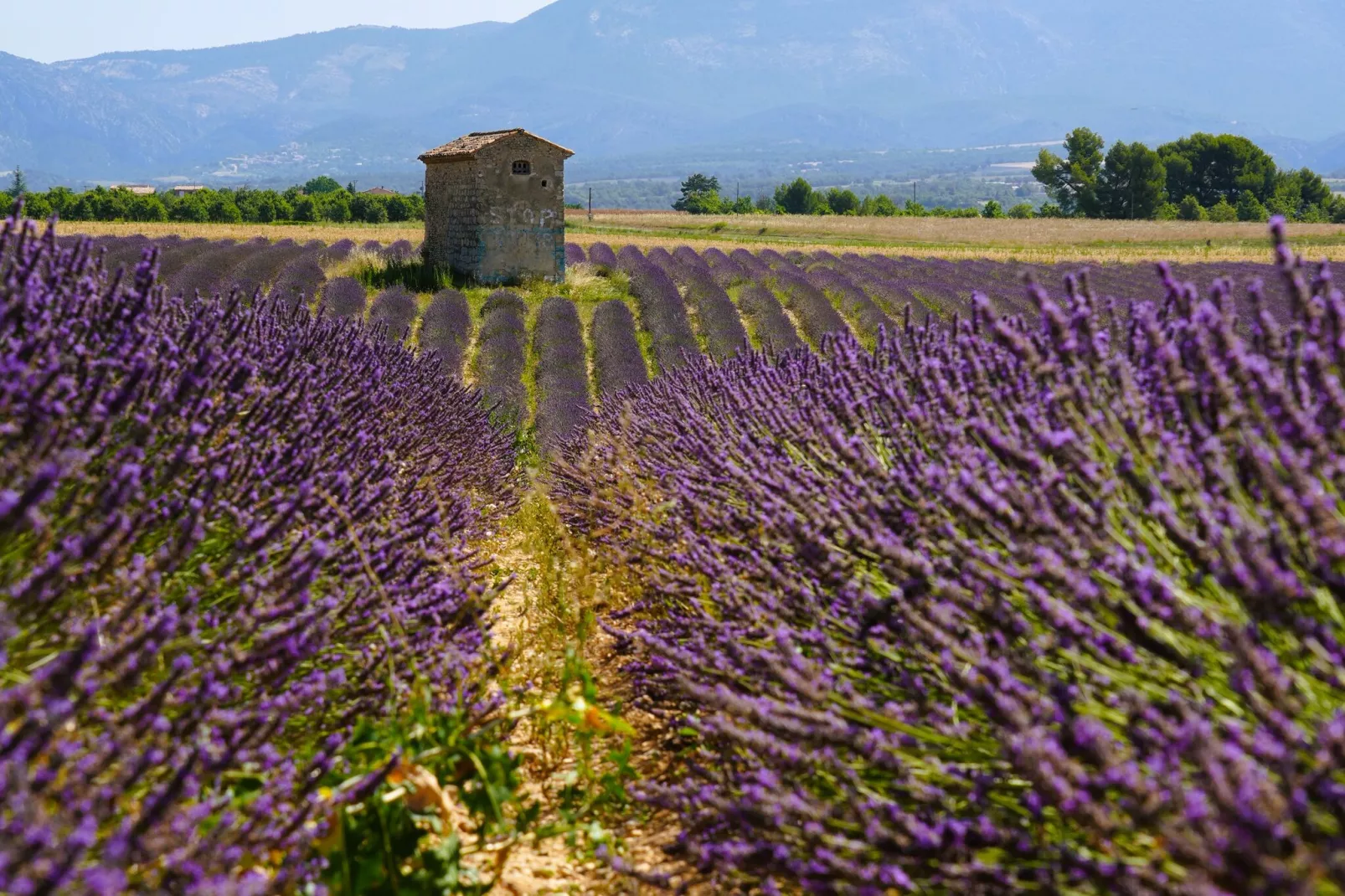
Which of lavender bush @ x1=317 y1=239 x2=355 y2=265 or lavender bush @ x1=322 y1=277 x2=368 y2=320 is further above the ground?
lavender bush @ x1=317 y1=239 x2=355 y2=265

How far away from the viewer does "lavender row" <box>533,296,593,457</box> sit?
10038mm

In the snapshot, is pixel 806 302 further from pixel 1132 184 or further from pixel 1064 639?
pixel 1132 184

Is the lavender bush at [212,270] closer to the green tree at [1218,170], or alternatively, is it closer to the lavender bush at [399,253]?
the lavender bush at [399,253]

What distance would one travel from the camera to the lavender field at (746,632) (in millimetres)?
1359

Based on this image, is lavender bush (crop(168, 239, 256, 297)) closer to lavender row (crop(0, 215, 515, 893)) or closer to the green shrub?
lavender row (crop(0, 215, 515, 893))

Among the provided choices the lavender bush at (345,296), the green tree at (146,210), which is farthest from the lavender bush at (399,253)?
the green tree at (146,210)

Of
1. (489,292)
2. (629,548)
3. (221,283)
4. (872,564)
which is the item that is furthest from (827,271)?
(872,564)

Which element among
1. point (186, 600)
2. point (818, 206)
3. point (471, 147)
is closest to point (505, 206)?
point (471, 147)

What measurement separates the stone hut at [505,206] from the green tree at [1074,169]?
69.1m

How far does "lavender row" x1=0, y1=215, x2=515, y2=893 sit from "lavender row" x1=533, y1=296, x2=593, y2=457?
5.41 metres

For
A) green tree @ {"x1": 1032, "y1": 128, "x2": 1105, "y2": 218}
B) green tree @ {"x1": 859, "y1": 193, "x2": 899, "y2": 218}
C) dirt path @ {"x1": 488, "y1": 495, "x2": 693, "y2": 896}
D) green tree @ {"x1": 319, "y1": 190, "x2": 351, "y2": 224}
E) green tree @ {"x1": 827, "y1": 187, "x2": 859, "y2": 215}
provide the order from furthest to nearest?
green tree @ {"x1": 827, "y1": 187, "x2": 859, "y2": 215}, green tree @ {"x1": 859, "y1": 193, "x2": 899, "y2": 218}, green tree @ {"x1": 1032, "y1": 128, "x2": 1105, "y2": 218}, green tree @ {"x1": 319, "y1": 190, "x2": 351, "y2": 224}, dirt path @ {"x1": 488, "y1": 495, "x2": 693, "y2": 896}

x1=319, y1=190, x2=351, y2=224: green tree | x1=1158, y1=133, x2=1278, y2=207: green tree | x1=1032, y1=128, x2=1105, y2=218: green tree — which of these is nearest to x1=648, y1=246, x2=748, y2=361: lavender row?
x1=319, y1=190, x2=351, y2=224: green tree

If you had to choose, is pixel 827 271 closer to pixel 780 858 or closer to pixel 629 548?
pixel 629 548

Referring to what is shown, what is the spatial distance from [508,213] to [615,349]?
6521 millimetres
